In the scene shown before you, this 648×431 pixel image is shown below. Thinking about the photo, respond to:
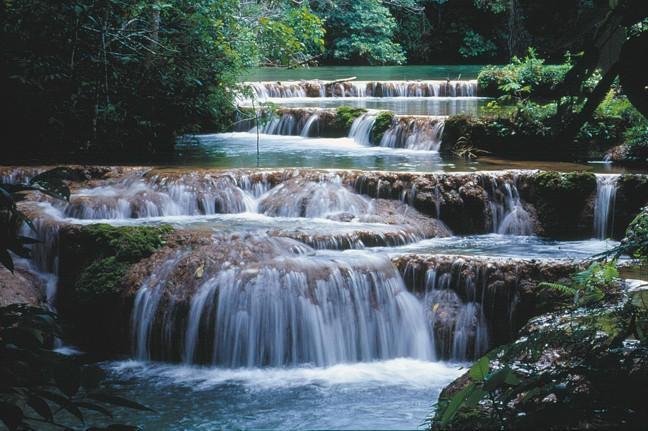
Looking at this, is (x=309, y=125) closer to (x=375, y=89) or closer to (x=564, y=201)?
Answer: (x=375, y=89)

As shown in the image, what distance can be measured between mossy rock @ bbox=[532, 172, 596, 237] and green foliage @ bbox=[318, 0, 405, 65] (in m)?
22.8

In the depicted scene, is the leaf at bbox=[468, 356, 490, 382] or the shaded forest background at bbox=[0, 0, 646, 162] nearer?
the leaf at bbox=[468, 356, 490, 382]

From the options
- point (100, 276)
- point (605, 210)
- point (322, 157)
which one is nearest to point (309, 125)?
point (322, 157)

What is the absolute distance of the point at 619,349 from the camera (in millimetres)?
1913

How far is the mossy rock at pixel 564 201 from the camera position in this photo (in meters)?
10.0

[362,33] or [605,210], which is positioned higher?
[362,33]

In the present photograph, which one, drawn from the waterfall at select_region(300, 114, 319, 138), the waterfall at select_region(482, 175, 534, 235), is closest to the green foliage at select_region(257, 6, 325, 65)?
the waterfall at select_region(300, 114, 319, 138)

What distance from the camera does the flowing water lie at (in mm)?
6609

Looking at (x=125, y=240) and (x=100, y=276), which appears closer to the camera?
(x=100, y=276)

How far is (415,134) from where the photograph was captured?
14133mm

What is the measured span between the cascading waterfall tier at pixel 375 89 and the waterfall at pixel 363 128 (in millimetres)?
5026

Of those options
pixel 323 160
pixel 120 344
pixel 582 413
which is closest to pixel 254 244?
pixel 120 344

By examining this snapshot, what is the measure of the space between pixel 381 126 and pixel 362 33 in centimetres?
1920

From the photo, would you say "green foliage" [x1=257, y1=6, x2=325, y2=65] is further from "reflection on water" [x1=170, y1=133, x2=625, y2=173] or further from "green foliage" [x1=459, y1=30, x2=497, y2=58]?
"green foliage" [x1=459, y1=30, x2=497, y2=58]
